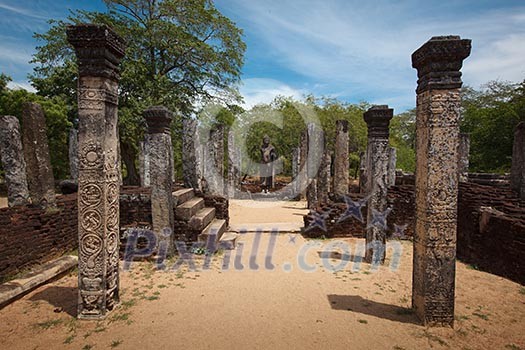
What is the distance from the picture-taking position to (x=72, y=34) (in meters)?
3.88

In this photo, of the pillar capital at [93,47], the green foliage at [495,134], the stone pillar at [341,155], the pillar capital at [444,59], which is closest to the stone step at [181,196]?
the pillar capital at [93,47]

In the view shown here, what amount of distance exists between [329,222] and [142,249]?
5.18m

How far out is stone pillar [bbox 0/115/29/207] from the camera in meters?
7.04

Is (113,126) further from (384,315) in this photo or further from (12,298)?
(384,315)

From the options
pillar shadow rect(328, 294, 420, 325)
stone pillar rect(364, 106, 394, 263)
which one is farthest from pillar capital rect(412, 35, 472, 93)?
pillar shadow rect(328, 294, 420, 325)

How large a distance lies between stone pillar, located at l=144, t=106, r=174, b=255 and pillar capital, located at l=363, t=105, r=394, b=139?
4453 millimetres

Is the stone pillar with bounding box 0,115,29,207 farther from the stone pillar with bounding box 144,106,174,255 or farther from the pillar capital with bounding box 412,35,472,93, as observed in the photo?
the pillar capital with bounding box 412,35,472,93

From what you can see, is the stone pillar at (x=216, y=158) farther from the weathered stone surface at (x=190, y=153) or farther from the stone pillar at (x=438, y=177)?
the stone pillar at (x=438, y=177)

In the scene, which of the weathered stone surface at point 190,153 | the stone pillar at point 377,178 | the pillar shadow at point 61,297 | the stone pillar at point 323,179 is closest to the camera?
the pillar shadow at point 61,297

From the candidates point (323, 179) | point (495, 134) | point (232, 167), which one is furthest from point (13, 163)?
point (495, 134)

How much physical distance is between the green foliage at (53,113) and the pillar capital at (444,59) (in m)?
16.4

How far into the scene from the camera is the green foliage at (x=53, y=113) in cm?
1484

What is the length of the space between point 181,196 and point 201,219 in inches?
35.0

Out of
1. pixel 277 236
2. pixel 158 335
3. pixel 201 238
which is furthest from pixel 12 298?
pixel 277 236
